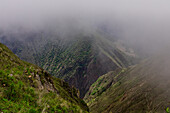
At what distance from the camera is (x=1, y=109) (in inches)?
558

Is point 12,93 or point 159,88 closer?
point 12,93

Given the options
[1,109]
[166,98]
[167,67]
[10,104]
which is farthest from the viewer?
[167,67]

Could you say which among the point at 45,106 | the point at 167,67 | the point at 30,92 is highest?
the point at 30,92

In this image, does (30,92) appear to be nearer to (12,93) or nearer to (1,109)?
(12,93)

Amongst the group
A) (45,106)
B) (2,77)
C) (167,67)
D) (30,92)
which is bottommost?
(167,67)

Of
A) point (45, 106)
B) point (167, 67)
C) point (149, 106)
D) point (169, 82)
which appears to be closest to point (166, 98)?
point (149, 106)

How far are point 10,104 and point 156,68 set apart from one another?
5919 inches

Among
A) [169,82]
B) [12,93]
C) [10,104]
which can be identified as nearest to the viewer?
[10,104]

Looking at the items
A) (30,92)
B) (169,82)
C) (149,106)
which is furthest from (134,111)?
(30,92)

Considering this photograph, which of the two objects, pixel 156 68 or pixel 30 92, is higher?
pixel 30 92

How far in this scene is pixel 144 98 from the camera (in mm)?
111875

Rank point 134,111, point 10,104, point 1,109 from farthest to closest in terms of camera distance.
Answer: point 134,111, point 10,104, point 1,109

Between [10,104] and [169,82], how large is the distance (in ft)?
398

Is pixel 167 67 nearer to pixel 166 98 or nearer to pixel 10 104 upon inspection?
pixel 166 98
